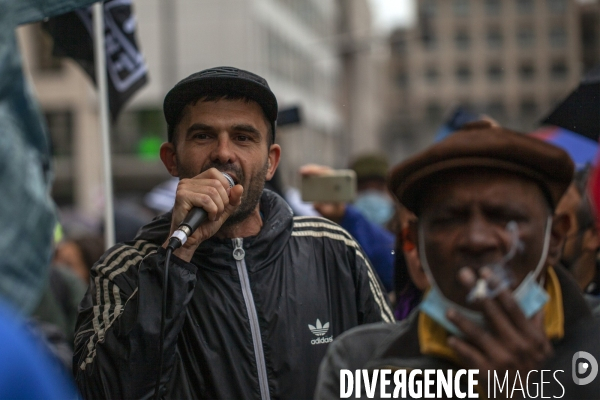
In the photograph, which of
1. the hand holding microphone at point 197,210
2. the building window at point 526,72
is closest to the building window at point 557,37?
the building window at point 526,72

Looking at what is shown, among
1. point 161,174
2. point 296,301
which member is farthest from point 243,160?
point 161,174

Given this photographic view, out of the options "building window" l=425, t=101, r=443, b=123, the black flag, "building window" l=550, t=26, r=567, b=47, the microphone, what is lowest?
"building window" l=425, t=101, r=443, b=123

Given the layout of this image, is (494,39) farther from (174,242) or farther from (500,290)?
(500,290)

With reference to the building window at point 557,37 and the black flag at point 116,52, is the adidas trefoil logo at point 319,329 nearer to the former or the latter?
the black flag at point 116,52

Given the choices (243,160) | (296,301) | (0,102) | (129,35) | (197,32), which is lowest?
(296,301)

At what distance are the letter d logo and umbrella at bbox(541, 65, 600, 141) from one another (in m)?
1.21

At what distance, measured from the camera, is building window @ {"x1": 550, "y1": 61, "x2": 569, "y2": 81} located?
101 meters

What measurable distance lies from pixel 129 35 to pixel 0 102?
2782 millimetres

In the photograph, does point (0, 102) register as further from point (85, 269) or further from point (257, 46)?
point (257, 46)

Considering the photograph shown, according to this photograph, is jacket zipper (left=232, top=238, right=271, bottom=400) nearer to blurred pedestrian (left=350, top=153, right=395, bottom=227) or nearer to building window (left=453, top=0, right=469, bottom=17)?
blurred pedestrian (left=350, top=153, right=395, bottom=227)

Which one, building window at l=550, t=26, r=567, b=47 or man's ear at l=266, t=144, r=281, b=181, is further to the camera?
building window at l=550, t=26, r=567, b=47

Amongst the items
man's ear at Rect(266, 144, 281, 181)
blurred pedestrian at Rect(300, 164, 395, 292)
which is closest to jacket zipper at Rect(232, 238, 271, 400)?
man's ear at Rect(266, 144, 281, 181)

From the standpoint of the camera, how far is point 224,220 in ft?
8.59

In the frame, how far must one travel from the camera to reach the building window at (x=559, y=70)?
101 m
